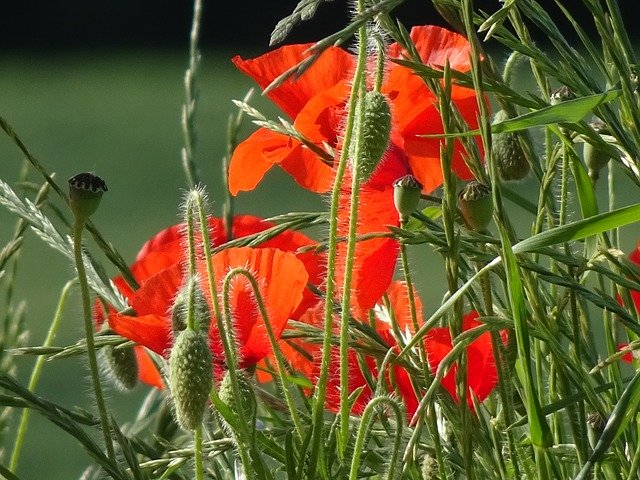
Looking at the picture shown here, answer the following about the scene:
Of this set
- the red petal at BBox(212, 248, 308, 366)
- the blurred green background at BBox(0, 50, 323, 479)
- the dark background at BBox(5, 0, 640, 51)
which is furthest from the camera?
the dark background at BBox(5, 0, 640, 51)

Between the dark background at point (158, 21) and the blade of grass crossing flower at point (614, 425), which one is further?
the dark background at point (158, 21)

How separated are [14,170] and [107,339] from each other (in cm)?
369

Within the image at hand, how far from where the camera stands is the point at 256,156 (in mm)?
604

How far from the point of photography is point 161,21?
6789 mm

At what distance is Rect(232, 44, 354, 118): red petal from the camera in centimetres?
59

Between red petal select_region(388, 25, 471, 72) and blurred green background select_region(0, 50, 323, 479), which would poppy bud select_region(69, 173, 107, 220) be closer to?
red petal select_region(388, 25, 471, 72)

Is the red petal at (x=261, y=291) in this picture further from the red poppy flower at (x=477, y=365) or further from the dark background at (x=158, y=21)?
the dark background at (x=158, y=21)

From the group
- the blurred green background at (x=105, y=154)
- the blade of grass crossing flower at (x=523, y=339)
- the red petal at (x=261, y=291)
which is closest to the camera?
the blade of grass crossing flower at (x=523, y=339)

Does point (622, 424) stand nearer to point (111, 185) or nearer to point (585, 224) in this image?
point (585, 224)

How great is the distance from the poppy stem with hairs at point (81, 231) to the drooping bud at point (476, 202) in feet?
0.45

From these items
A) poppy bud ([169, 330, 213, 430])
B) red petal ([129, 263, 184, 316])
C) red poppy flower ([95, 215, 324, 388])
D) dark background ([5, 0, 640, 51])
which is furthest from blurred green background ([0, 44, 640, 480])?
poppy bud ([169, 330, 213, 430])

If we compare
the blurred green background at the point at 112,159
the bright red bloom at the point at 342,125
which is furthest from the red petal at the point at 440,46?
the blurred green background at the point at 112,159

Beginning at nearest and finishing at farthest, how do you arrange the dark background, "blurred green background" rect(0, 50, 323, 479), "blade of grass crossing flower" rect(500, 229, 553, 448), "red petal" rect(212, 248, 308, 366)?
"blade of grass crossing flower" rect(500, 229, 553, 448), "red petal" rect(212, 248, 308, 366), "blurred green background" rect(0, 50, 323, 479), the dark background

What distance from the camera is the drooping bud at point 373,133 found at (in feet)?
1.48
